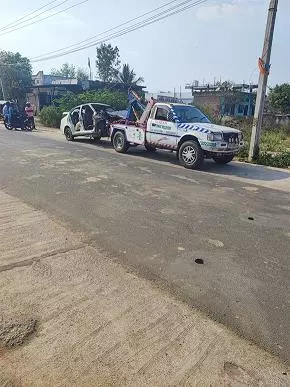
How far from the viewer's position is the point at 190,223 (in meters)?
5.92

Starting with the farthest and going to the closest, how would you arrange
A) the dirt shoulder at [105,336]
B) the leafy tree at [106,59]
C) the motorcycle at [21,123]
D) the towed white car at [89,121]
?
the leafy tree at [106,59] < the motorcycle at [21,123] < the towed white car at [89,121] < the dirt shoulder at [105,336]

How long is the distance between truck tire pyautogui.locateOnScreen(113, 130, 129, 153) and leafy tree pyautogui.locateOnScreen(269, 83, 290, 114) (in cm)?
2448

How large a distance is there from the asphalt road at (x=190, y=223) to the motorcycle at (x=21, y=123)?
38.6 ft

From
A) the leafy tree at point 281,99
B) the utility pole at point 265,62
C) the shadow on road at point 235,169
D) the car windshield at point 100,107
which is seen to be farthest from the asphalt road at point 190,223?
the leafy tree at point 281,99

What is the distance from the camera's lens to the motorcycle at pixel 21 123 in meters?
22.1

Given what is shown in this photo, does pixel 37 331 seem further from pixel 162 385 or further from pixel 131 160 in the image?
pixel 131 160

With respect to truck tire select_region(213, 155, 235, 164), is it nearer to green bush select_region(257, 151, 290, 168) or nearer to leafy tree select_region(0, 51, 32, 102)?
green bush select_region(257, 151, 290, 168)

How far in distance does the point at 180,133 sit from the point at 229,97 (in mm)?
29144

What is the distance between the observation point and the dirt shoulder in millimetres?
2686

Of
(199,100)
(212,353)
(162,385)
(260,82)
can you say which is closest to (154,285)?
(212,353)

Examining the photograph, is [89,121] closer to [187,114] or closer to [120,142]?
[120,142]

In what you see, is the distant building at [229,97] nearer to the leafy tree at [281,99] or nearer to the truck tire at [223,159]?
the leafy tree at [281,99]

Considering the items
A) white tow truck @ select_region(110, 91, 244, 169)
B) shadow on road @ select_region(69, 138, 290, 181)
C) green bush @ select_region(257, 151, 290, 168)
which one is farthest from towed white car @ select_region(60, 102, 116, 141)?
green bush @ select_region(257, 151, 290, 168)

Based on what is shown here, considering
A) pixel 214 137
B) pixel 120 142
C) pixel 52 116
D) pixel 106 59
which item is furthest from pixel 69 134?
pixel 106 59
